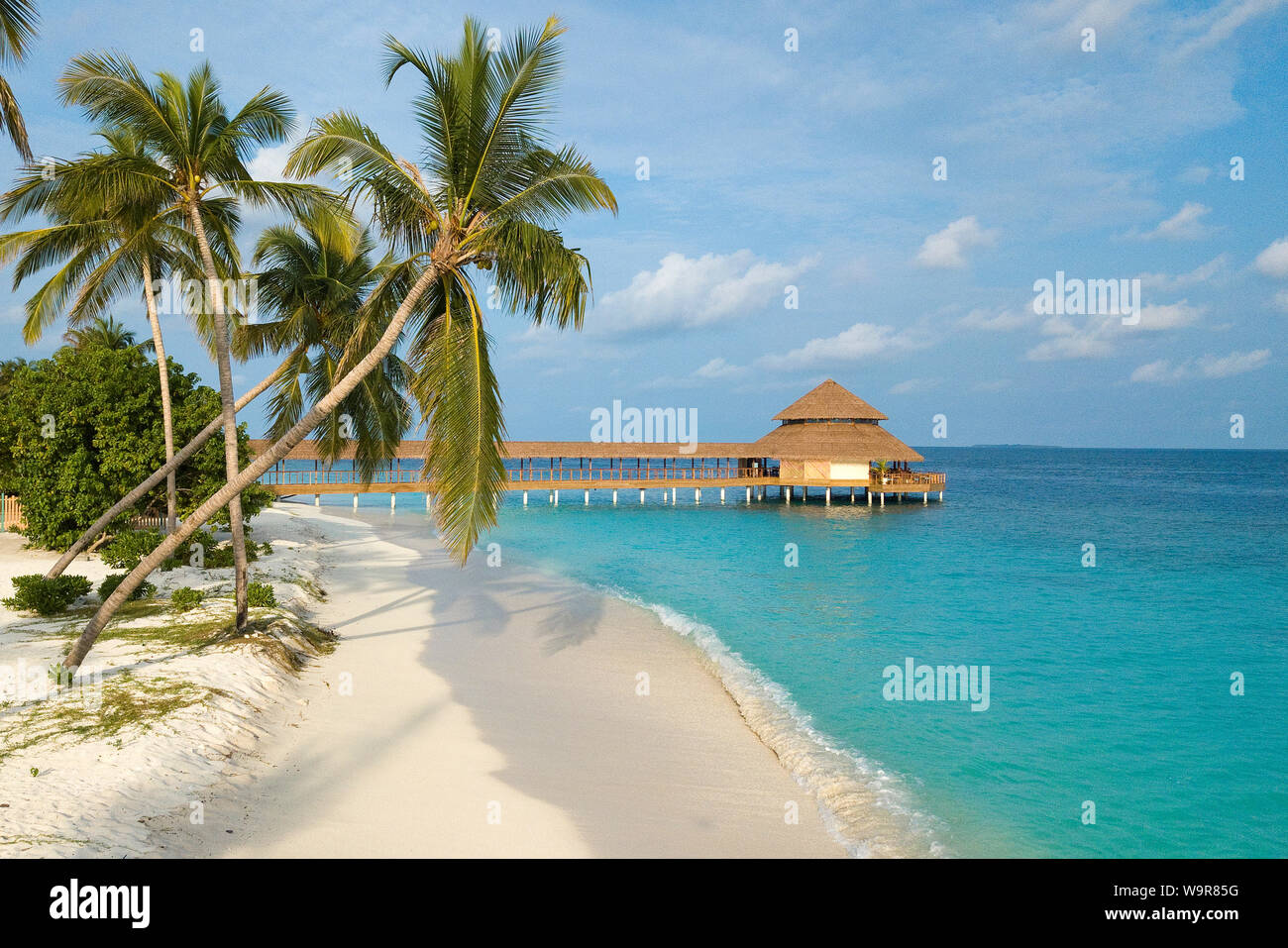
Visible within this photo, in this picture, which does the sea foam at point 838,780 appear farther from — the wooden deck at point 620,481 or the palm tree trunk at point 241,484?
the wooden deck at point 620,481

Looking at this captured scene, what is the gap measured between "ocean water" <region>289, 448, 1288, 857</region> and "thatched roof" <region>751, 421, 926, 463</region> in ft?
38.8

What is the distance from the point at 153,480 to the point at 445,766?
5332 millimetres

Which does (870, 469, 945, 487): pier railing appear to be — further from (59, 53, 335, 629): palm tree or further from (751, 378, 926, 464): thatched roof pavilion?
A: (59, 53, 335, 629): palm tree

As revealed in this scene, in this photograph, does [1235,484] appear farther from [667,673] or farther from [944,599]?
[667,673]

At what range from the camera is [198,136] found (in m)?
8.27

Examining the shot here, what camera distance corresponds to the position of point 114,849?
179 inches

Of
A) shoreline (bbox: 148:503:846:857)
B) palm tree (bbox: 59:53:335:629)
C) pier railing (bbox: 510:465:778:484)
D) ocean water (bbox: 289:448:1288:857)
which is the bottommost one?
ocean water (bbox: 289:448:1288:857)

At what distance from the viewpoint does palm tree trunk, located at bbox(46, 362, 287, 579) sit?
29.6ft

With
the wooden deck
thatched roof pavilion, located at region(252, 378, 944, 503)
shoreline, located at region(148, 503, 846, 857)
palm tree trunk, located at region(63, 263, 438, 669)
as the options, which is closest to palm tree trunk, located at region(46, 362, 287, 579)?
palm tree trunk, located at region(63, 263, 438, 669)

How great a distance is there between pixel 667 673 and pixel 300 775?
19.6 ft

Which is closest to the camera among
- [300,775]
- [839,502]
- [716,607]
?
[300,775]

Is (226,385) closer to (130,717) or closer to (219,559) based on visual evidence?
(130,717)

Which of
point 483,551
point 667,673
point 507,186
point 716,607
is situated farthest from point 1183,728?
point 483,551

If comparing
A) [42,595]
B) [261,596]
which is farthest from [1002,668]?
[42,595]
